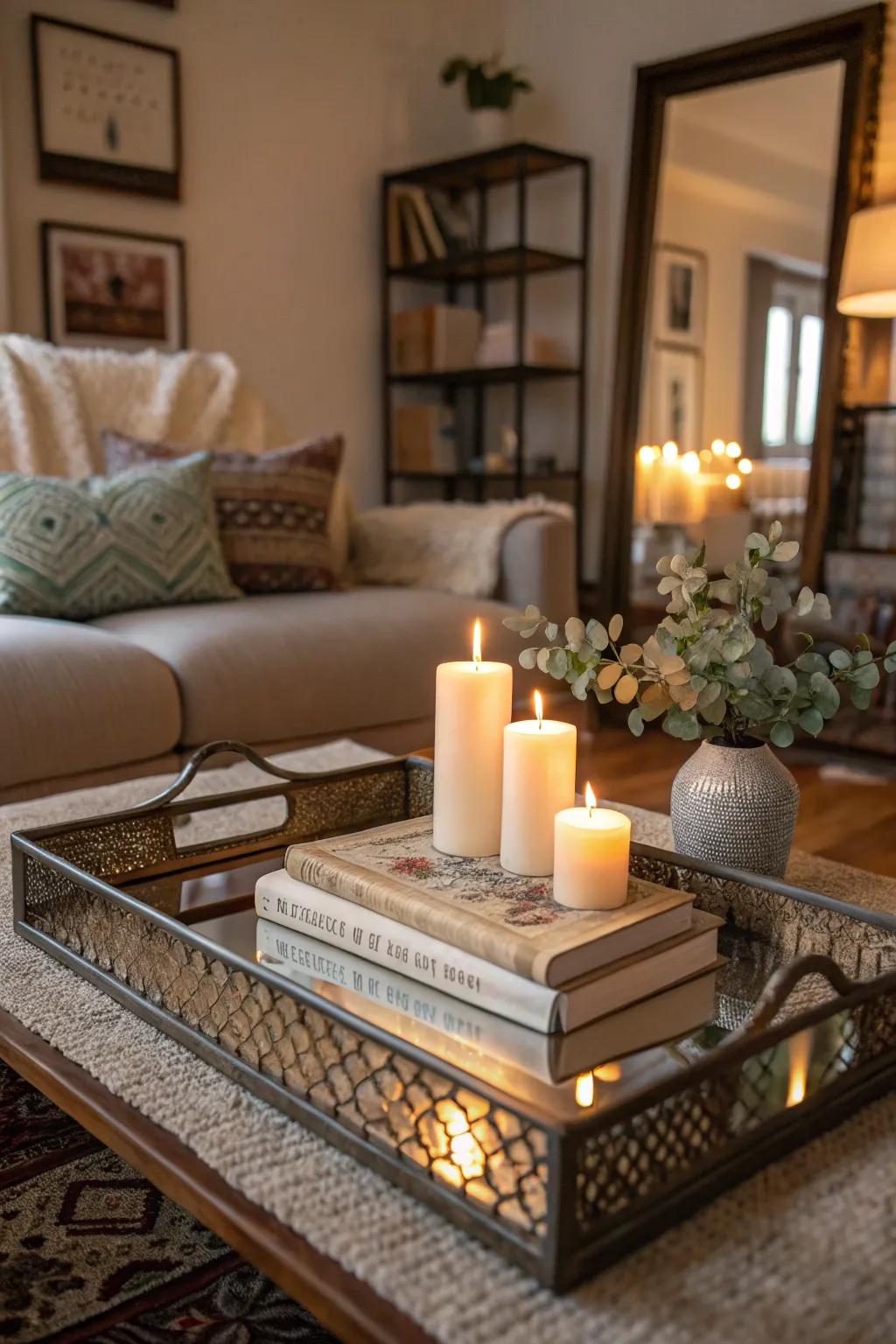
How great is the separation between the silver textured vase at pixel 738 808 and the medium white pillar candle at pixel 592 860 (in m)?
0.29

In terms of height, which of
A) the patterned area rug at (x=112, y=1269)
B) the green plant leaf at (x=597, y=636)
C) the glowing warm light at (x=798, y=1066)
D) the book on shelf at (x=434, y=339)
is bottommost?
the patterned area rug at (x=112, y=1269)

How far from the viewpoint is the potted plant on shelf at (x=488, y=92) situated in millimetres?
3727

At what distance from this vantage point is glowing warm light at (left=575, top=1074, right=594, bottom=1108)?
2.57 feet

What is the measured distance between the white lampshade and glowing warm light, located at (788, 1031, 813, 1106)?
2186mm

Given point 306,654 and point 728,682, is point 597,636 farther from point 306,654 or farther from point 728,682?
point 306,654

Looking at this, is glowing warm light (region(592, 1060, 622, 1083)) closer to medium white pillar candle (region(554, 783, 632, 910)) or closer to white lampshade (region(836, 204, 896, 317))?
medium white pillar candle (region(554, 783, 632, 910))

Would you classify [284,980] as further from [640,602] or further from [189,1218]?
[640,602]

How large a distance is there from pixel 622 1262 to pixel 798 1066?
237 mm

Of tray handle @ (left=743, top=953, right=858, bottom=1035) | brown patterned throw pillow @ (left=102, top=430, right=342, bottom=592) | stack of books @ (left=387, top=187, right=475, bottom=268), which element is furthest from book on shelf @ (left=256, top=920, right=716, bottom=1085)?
stack of books @ (left=387, top=187, right=475, bottom=268)

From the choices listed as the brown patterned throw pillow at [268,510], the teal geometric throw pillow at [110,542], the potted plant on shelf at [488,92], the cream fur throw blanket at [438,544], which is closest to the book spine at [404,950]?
the teal geometric throw pillow at [110,542]

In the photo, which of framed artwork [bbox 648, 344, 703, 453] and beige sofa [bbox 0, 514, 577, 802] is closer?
beige sofa [bbox 0, 514, 577, 802]

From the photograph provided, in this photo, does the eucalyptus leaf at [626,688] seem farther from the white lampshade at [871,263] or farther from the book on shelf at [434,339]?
the book on shelf at [434,339]

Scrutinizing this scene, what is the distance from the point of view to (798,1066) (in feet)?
2.74

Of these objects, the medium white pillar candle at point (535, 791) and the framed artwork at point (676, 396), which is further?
the framed artwork at point (676, 396)
